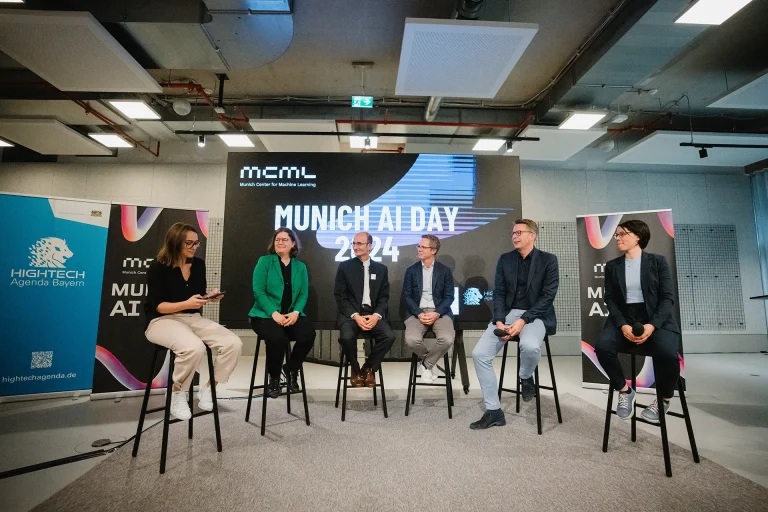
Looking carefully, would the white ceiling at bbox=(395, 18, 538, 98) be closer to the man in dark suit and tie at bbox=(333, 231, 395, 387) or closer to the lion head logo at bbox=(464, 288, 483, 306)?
the man in dark suit and tie at bbox=(333, 231, 395, 387)

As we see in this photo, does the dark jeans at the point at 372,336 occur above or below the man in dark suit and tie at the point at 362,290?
below

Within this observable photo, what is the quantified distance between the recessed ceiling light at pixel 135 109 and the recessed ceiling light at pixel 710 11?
6.05m

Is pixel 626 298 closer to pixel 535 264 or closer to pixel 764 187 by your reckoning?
pixel 535 264

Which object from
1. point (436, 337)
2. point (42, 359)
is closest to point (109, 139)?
point (42, 359)

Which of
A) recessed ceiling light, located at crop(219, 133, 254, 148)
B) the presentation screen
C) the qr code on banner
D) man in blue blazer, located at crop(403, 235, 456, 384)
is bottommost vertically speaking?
the qr code on banner

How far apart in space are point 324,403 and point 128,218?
2.73 meters

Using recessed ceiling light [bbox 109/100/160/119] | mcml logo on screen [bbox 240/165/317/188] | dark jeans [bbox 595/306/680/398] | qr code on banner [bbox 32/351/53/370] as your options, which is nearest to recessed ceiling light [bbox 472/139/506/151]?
mcml logo on screen [bbox 240/165/317/188]

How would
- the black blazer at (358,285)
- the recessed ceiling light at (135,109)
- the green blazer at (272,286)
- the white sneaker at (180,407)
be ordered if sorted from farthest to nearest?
the recessed ceiling light at (135,109), the black blazer at (358,285), the green blazer at (272,286), the white sneaker at (180,407)

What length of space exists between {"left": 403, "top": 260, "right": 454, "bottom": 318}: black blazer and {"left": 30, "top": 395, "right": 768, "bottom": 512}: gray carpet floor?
1051mm

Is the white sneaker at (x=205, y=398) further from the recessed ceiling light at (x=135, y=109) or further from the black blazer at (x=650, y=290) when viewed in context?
the recessed ceiling light at (x=135, y=109)

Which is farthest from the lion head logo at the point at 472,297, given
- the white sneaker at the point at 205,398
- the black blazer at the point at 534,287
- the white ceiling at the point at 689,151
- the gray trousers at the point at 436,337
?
the white ceiling at the point at 689,151

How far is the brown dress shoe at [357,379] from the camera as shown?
329cm

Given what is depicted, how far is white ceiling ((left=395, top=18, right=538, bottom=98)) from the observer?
3377 millimetres

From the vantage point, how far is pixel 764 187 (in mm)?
7297
